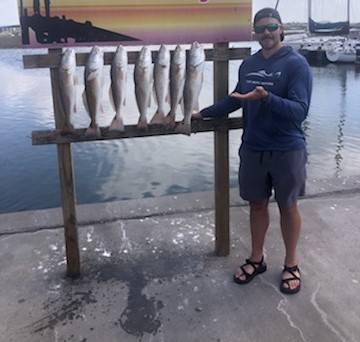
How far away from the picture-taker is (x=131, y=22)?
10.5 feet

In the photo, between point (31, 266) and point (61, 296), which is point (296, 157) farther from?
point (31, 266)

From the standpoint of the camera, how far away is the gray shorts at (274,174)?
300cm

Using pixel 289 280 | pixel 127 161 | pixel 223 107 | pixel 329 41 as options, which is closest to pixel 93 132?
pixel 223 107

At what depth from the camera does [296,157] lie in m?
3.00

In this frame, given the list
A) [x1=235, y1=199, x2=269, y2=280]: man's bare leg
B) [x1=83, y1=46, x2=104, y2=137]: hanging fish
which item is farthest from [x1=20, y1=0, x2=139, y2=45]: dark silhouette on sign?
[x1=235, y1=199, x2=269, y2=280]: man's bare leg

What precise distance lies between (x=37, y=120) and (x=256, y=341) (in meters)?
11.2

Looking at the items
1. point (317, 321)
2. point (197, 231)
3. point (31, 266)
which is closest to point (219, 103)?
point (197, 231)

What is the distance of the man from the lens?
111 inches

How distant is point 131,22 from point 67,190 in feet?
4.35

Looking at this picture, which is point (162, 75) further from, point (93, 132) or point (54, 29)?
point (54, 29)

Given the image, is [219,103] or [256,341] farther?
[219,103]

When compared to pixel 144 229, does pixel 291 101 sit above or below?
above

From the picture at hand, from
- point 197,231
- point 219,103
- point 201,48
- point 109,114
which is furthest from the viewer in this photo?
point 109,114

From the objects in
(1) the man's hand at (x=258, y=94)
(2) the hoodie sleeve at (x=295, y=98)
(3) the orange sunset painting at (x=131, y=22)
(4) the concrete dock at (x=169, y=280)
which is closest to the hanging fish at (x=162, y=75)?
(3) the orange sunset painting at (x=131, y=22)
